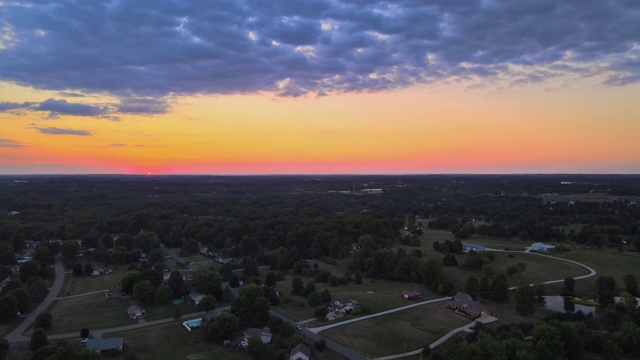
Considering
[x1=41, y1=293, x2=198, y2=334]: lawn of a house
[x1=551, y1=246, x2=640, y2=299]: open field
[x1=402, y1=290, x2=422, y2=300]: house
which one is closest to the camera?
[x1=41, y1=293, x2=198, y2=334]: lawn of a house

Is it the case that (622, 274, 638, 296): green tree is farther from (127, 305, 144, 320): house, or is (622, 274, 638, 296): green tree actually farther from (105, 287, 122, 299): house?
(105, 287, 122, 299): house

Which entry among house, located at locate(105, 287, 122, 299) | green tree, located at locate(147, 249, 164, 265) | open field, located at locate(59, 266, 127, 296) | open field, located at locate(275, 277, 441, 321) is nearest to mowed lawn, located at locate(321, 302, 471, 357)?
open field, located at locate(275, 277, 441, 321)

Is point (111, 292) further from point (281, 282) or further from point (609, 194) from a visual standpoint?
point (609, 194)

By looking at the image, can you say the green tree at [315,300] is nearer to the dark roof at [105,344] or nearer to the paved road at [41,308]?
the dark roof at [105,344]

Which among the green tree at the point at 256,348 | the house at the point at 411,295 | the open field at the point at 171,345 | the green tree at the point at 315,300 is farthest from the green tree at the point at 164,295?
the house at the point at 411,295

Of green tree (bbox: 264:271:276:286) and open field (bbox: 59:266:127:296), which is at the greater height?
green tree (bbox: 264:271:276:286)

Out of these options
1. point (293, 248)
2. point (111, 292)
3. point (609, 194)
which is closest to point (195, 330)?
point (111, 292)

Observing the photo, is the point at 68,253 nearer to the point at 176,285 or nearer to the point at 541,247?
the point at 176,285
